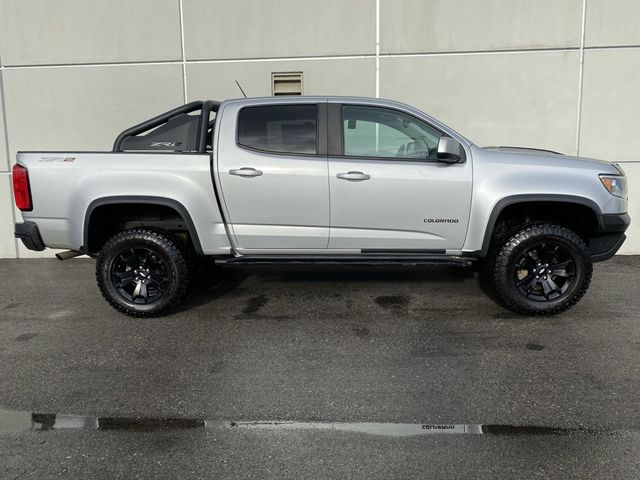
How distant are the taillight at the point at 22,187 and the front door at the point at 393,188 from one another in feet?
8.76

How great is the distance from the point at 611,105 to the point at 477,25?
7.22ft

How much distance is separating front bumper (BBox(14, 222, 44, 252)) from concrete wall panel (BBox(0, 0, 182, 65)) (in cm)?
396

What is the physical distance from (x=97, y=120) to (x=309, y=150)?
4650mm

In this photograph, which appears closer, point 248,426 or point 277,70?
point 248,426

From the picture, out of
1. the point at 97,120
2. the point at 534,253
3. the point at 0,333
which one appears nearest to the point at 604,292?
the point at 534,253

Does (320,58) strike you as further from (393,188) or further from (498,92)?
(393,188)

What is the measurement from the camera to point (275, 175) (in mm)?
4707

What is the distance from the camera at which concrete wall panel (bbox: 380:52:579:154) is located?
7461mm

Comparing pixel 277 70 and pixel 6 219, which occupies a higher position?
pixel 277 70

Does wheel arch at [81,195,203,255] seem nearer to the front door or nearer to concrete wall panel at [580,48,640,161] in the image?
the front door

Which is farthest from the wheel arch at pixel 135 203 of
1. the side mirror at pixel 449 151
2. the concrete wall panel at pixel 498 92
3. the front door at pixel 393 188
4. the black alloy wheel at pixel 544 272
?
the concrete wall panel at pixel 498 92

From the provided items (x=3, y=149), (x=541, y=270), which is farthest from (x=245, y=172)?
(x=3, y=149)

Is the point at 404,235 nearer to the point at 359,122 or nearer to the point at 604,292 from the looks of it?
the point at 359,122

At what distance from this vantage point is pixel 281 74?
7738 millimetres
